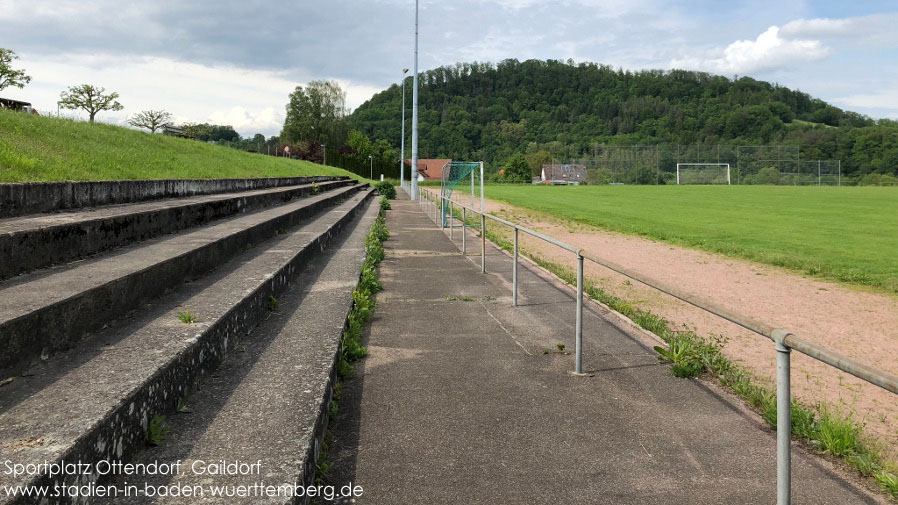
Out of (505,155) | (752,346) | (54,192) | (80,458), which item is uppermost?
(505,155)

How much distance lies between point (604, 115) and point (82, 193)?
422 feet

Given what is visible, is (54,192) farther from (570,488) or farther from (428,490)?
(570,488)

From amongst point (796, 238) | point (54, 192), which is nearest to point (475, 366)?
point (54, 192)

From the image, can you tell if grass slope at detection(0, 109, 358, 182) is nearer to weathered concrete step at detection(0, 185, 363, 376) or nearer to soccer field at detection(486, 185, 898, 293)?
weathered concrete step at detection(0, 185, 363, 376)

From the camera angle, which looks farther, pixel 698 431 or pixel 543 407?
pixel 543 407

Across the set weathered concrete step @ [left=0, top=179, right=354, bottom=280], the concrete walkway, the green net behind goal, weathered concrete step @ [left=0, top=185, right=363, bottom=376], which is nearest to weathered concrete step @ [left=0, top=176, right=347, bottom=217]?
weathered concrete step @ [left=0, top=179, right=354, bottom=280]

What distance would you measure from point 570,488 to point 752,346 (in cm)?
372

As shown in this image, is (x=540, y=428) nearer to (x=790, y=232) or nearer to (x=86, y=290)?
(x=86, y=290)

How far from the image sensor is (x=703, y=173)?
257 feet

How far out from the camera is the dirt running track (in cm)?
445

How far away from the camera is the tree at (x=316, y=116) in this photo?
87.7 m

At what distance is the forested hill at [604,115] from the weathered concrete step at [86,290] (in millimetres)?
91900

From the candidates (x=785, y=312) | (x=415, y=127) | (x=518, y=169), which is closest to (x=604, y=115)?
(x=518, y=169)

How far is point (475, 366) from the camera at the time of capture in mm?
4594
